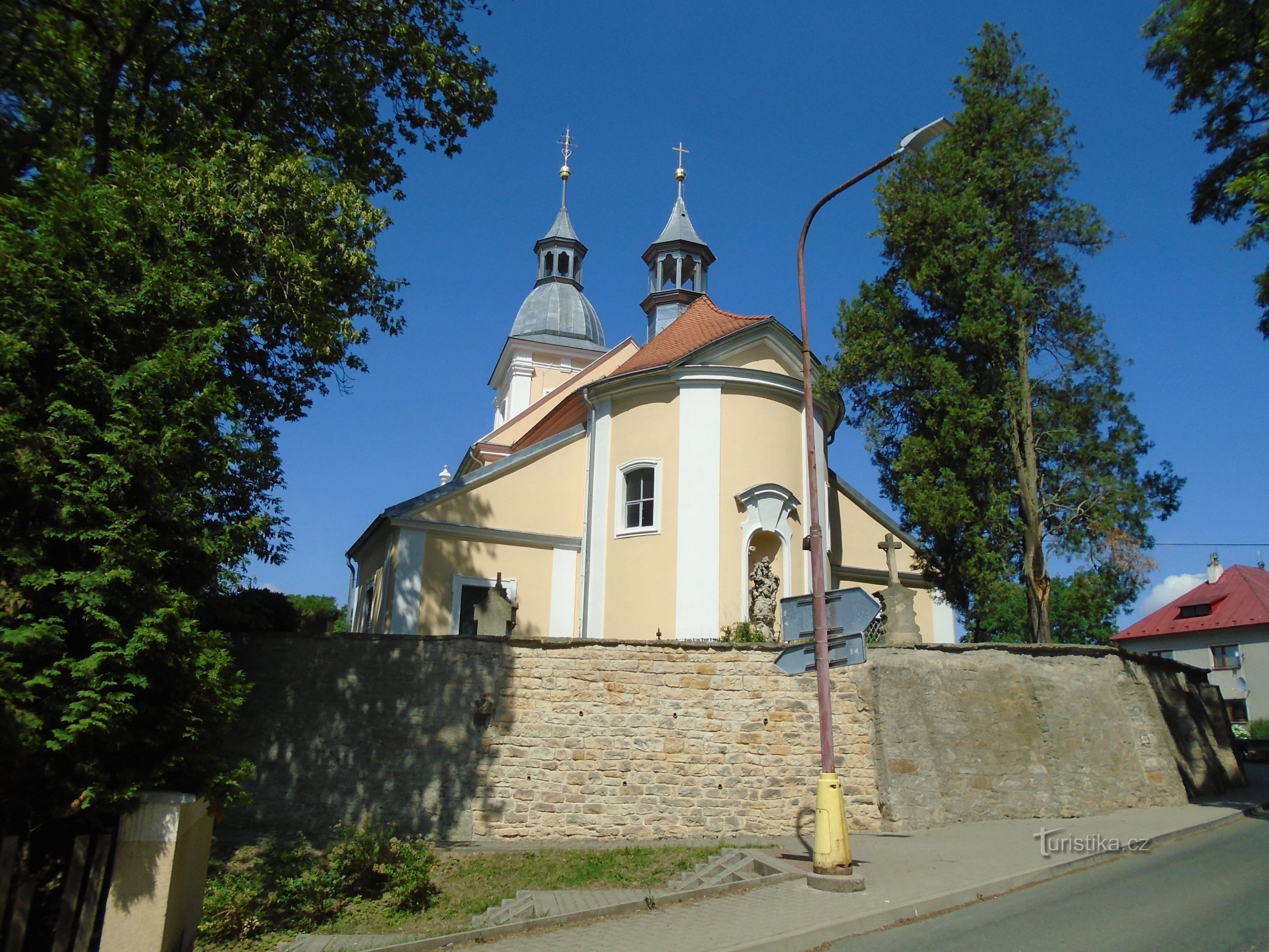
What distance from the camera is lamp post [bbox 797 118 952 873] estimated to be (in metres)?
8.56

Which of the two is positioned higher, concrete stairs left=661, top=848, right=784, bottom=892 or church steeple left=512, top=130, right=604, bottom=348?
church steeple left=512, top=130, right=604, bottom=348

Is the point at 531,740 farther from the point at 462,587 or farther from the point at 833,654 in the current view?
the point at 462,587

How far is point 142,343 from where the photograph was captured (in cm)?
769

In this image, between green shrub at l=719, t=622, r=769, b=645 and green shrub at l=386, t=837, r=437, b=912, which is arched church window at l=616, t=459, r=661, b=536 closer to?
green shrub at l=719, t=622, r=769, b=645

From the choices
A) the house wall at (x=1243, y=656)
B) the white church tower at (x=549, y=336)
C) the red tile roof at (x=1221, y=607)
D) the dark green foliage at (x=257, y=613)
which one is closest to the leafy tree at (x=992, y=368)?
the dark green foliage at (x=257, y=613)

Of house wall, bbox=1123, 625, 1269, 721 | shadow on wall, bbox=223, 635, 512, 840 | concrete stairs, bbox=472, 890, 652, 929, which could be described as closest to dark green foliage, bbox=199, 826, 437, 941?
concrete stairs, bbox=472, 890, 652, 929

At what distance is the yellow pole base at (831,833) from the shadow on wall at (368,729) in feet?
16.0

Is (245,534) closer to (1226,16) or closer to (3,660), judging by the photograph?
(3,660)

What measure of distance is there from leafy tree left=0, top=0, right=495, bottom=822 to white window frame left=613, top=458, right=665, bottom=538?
7.42 meters

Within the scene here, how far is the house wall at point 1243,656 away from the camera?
36.8 metres

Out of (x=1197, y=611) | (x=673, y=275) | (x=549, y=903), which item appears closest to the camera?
(x=549, y=903)

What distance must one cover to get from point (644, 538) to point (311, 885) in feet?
34.9

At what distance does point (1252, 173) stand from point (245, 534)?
→ 13.7m

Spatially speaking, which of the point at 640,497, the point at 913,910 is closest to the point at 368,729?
the point at 913,910
